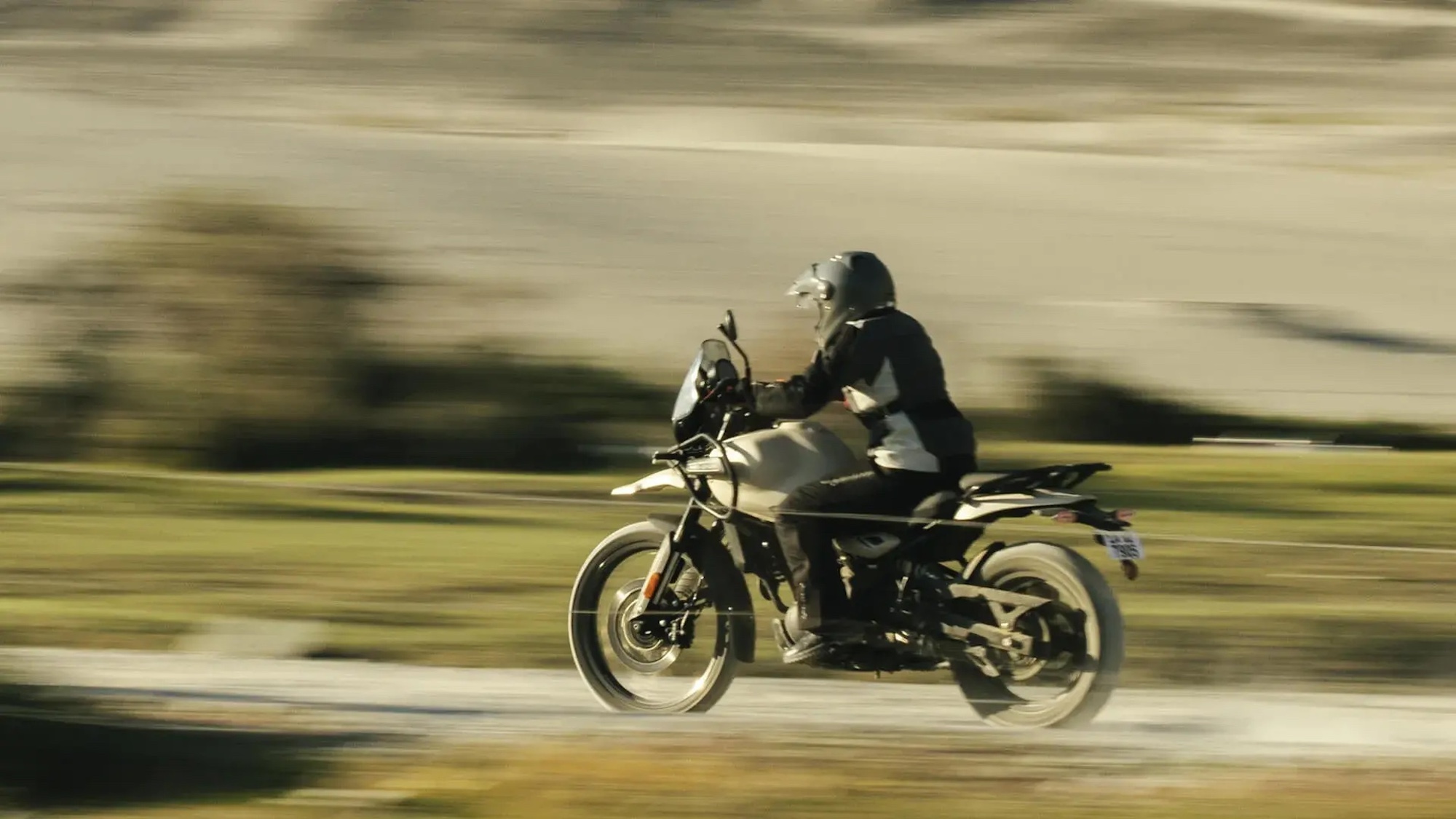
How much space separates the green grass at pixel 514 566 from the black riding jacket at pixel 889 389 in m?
2.11

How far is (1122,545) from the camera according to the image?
711 cm

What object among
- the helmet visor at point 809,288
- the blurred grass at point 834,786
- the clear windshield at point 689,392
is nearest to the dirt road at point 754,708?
the blurred grass at point 834,786

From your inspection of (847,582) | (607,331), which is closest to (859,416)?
(847,582)

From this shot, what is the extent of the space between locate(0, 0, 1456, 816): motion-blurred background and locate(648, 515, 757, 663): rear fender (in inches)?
42.4

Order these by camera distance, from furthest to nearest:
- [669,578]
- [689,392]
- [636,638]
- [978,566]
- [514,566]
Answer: [514,566], [636,638], [669,578], [689,392], [978,566]

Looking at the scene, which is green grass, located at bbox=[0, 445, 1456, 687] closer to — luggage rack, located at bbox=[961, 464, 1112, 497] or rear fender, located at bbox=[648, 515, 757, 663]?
rear fender, located at bbox=[648, 515, 757, 663]

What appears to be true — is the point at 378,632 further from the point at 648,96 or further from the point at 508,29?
the point at 508,29

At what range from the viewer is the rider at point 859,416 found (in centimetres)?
734

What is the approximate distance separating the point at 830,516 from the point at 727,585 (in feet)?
1.88

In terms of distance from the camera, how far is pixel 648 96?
180ft

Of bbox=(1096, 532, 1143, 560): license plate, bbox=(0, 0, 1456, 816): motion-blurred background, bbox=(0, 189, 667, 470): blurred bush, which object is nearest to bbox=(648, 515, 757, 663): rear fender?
bbox=(0, 0, 1456, 816): motion-blurred background

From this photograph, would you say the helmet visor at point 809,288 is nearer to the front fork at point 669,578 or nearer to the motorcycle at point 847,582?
the motorcycle at point 847,582

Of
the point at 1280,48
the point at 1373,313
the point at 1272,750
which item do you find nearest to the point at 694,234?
the point at 1373,313

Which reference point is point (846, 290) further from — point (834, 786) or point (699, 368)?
point (834, 786)
